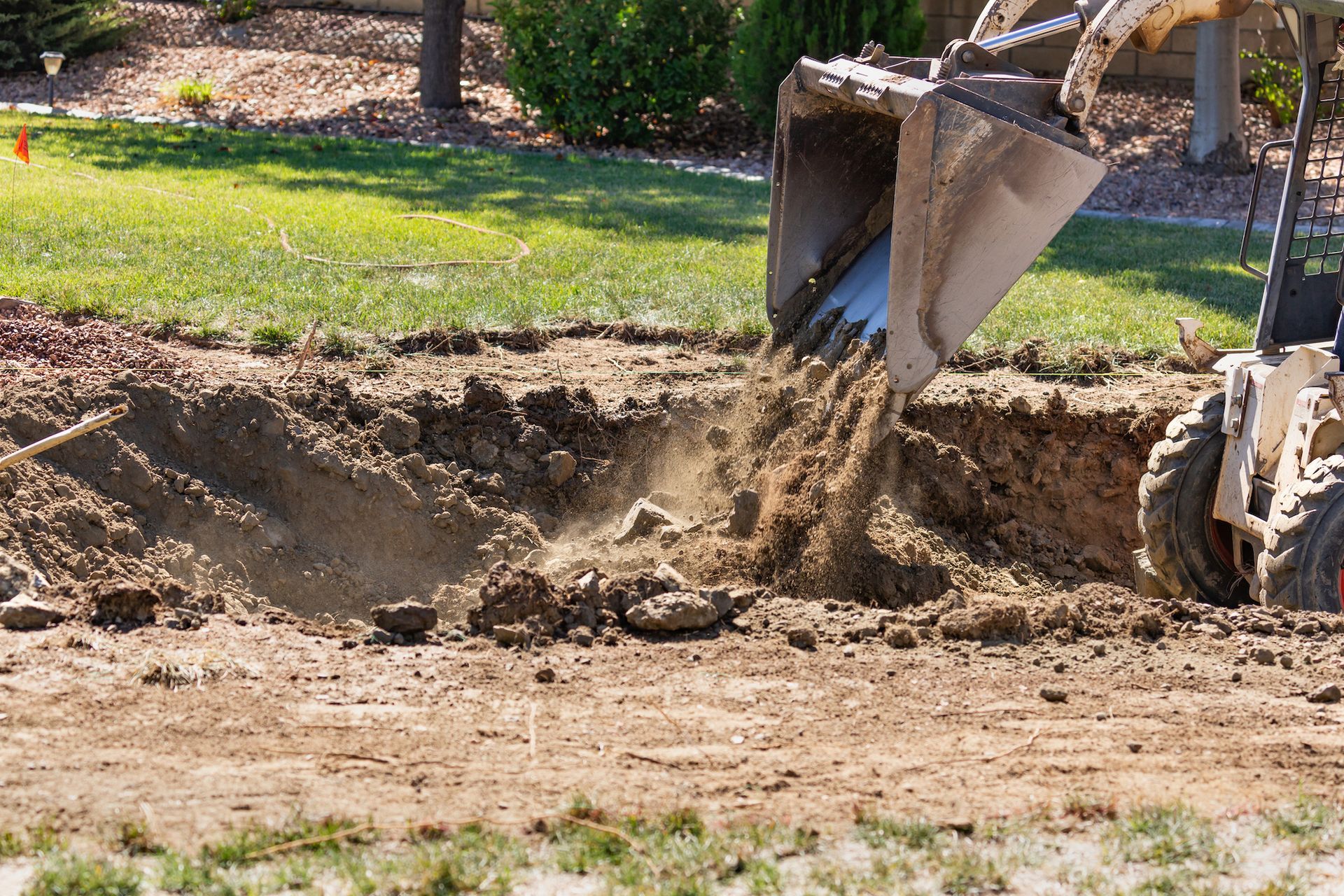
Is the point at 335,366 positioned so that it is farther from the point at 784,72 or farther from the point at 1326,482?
the point at 784,72

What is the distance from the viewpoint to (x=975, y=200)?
456 centimetres

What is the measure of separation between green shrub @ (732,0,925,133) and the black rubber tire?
38.2 ft

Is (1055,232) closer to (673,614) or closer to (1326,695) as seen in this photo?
(1326,695)

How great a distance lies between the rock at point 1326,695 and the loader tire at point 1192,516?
1.43 m

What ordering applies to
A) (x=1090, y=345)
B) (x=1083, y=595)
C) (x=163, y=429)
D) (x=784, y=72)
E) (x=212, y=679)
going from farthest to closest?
1. (x=784, y=72)
2. (x=1090, y=345)
3. (x=163, y=429)
4. (x=1083, y=595)
5. (x=212, y=679)

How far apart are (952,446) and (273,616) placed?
3.49 m

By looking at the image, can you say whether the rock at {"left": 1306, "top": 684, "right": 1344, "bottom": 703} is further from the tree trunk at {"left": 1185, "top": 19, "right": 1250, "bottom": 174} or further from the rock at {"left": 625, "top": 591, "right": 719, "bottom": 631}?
the tree trunk at {"left": 1185, "top": 19, "right": 1250, "bottom": 174}

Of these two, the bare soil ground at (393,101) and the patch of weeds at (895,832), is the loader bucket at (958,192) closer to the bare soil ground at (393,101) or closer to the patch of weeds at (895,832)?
the patch of weeds at (895,832)

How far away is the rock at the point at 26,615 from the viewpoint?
4070 millimetres

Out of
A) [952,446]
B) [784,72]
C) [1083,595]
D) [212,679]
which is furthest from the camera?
[784,72]

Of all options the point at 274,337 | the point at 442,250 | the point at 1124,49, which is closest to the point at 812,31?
the point at 1124,49

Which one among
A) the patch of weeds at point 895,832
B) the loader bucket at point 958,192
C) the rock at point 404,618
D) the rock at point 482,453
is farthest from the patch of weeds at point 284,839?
the rock at point 482,453

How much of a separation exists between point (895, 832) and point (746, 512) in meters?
2.59

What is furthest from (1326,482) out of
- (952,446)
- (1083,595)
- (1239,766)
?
(952,446)
